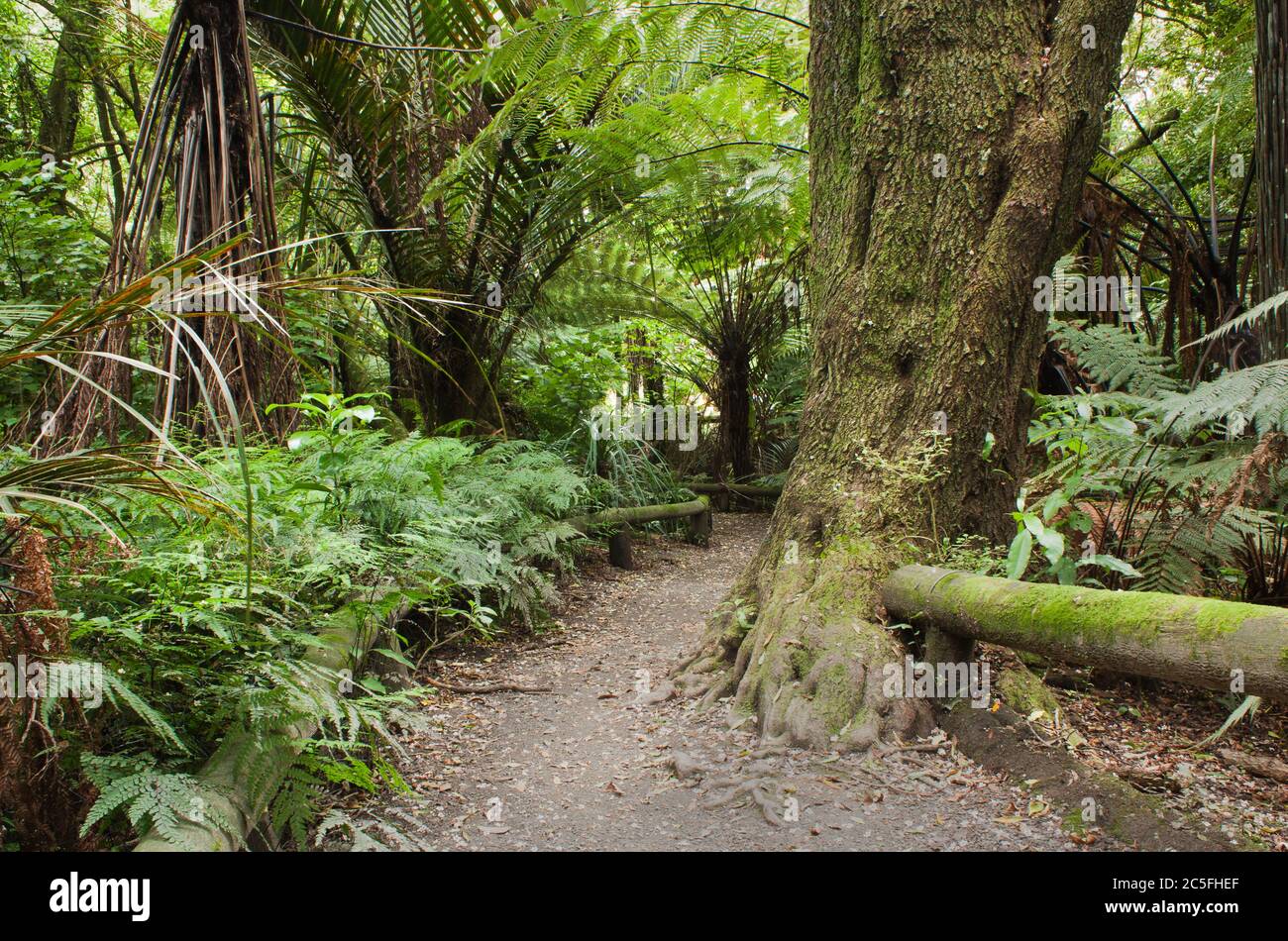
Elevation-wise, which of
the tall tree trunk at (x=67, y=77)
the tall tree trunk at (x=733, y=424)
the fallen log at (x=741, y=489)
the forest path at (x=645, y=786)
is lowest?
the forest path at (x=645, y=786)

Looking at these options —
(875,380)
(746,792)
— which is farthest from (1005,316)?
(746,792)

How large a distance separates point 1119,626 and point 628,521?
4.12 meters

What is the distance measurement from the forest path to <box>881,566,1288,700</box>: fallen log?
39 centimetres

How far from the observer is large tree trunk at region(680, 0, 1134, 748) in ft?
8.73

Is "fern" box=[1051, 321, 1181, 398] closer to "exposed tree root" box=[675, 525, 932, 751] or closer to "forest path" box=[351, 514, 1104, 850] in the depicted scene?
"exposed tree root" box=[675, 525, 932, 751]

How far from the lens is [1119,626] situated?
180 centimetres

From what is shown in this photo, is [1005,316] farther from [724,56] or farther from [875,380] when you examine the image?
[724,56]

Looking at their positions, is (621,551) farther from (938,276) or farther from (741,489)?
(938,276)

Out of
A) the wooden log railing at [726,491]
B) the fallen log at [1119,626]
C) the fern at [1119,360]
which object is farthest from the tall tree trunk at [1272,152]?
the wooden log railing at [726,491]

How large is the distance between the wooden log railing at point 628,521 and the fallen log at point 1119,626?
3080mm

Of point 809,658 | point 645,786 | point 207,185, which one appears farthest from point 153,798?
point 207,185

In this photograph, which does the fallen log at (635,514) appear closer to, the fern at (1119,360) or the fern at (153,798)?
the fern at (1119,360)

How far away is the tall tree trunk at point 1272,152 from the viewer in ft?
9.11
